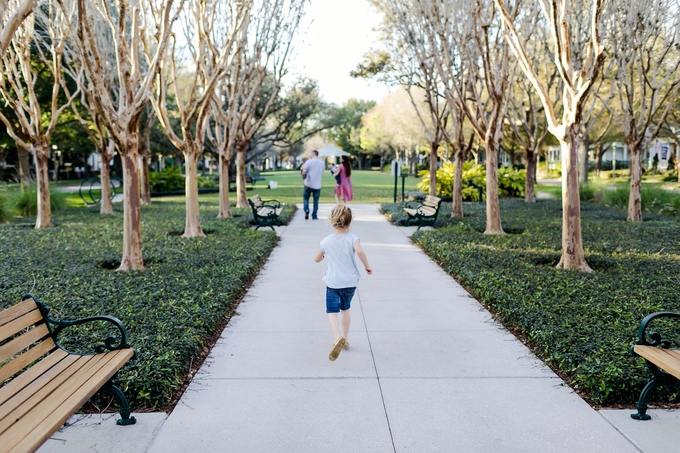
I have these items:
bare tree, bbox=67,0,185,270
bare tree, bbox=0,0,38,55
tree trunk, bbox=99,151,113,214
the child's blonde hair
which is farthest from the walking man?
bare tree, bbox=0,0,38,55

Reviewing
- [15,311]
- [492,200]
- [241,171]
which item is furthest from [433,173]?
[15,311]

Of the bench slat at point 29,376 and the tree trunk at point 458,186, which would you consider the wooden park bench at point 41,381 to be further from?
the tree trunk at point 458,186

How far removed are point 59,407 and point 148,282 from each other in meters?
4.73

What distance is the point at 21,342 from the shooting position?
388 centimetres

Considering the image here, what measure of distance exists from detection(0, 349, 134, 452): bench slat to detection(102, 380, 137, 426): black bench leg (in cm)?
15

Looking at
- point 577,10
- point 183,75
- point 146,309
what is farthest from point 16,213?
point 183,75

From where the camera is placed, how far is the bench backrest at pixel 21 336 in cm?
371

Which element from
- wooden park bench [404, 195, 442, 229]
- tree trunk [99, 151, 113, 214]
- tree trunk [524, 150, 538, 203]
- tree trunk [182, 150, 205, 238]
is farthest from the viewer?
tree trunk [524, 150, 538, 203]

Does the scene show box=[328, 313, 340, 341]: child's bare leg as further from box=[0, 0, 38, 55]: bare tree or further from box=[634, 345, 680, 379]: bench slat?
box=[0, 0, 38, 55]: bare tree

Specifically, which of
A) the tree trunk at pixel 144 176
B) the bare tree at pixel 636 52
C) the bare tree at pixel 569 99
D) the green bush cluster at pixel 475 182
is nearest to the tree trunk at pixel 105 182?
the tree trunk at pixel 144 176

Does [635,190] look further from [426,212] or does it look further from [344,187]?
[344,187]

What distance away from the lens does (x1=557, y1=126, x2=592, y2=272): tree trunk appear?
28.7ft

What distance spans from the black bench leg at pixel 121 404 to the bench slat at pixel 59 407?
151 mm

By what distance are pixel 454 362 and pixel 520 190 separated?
2157 cm
